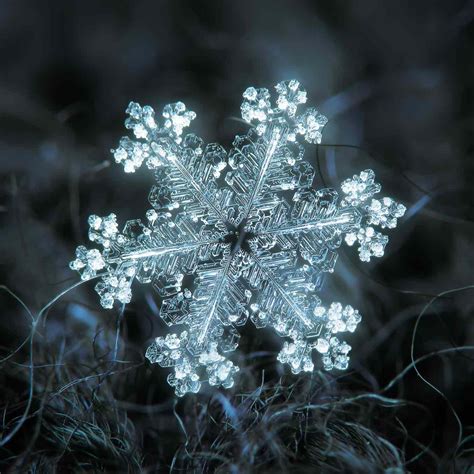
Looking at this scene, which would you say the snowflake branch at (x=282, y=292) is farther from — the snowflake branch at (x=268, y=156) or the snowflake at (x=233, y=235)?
the snowflake branch at (x=268, y=156)

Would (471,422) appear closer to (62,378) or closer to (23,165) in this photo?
(62,378)

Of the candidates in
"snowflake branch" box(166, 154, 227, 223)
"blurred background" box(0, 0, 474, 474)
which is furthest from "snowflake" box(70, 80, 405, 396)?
"blurred background" box(0, 0, 474, 474)

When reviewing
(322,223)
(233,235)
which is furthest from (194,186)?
(322,223)

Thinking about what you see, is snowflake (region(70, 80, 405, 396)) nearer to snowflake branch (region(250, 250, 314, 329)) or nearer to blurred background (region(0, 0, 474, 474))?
snowflake branch (region(250, 250, 314, 329))

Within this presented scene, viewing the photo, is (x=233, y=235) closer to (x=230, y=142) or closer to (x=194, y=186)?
(x=194, y=186)

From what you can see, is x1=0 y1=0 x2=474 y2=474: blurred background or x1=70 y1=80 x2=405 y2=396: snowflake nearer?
x1=70 y1=80 x2=405 y2=396: snowflake

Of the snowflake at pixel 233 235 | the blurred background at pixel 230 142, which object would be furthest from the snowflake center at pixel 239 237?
the blurred background at pixel 230 142

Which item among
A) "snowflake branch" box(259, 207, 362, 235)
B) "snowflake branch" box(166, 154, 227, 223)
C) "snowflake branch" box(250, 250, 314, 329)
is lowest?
"snowflake branch" box(250, 250, 314, 329)
